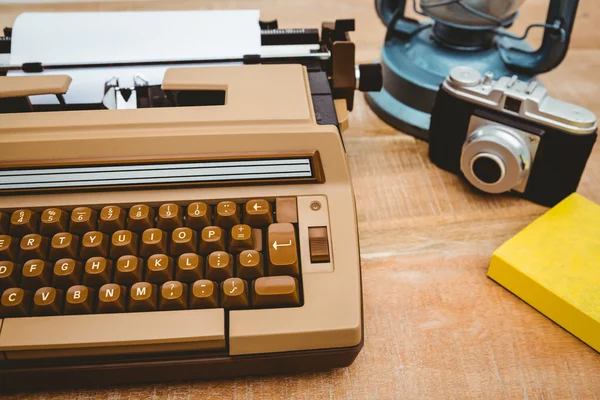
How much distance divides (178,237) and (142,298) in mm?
66

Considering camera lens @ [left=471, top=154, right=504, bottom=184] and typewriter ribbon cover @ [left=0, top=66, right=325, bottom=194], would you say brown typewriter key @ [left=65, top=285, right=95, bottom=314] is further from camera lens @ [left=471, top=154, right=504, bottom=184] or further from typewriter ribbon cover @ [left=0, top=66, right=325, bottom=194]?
camera lens @ [left=471, top=154, right=504, bottom=184]

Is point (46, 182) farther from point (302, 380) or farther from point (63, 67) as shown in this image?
point (302, 380)

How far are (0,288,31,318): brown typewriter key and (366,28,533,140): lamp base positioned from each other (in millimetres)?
576

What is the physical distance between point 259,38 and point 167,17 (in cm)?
Result: 13

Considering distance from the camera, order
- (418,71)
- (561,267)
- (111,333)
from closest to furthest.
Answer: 1. (111,333)
2. (561,267)
3. (418,71)

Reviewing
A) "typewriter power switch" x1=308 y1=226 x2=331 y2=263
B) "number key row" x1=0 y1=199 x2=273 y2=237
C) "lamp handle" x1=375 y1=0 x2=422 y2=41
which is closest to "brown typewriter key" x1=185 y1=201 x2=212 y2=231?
"number key row" x1=0 y1=199 x2=273 y2=237

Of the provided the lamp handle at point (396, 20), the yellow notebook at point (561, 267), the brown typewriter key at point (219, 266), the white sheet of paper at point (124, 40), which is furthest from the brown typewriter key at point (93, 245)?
the lamp handle at point (396, 20)

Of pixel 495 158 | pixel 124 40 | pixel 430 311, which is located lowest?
pixel 430 311

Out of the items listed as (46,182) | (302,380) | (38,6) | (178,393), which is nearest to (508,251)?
(302,380)

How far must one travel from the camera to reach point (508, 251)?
0.59 metres

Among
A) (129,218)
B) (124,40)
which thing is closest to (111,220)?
(129,218)

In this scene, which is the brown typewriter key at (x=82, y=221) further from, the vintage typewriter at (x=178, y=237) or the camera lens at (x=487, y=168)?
the camera lens at (x=487, y=168)

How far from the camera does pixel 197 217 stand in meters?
0.51

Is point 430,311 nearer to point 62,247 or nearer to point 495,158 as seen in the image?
point 495,158
